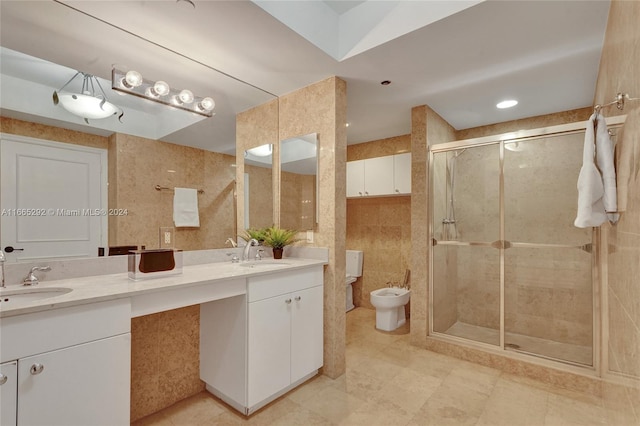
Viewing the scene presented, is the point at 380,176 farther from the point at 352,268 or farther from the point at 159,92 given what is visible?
the point at 159,92

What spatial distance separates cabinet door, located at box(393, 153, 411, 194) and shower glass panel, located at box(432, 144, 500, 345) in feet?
1.40

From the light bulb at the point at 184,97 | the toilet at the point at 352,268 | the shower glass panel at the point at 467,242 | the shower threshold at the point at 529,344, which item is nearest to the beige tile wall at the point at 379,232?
the toilet at the point at 352,268

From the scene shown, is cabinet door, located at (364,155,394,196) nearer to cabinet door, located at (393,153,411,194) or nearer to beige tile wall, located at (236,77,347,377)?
cabinet door, located at (393,153,411,194)

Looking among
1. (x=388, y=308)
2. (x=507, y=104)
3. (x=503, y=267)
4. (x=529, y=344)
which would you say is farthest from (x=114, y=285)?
(x=507, y=104)

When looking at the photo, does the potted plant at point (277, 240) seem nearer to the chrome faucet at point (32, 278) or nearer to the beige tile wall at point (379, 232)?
the chrome faucet at point (32, 278)

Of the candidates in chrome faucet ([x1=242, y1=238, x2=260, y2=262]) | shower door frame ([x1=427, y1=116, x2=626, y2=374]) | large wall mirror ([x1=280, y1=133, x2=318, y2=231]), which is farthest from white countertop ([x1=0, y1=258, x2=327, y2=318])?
shower door frame ([x1=427, y1=116, x2=626, y2=374])

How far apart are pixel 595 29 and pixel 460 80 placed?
31.9 inches

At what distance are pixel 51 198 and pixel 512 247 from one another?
3.44 metres

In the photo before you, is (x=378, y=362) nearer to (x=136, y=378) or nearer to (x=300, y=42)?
(x=136, y=378)

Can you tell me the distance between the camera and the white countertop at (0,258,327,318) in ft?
3.50

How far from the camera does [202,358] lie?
2.04 metres

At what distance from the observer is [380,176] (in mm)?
3604

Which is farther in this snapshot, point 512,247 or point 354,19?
point 512,247

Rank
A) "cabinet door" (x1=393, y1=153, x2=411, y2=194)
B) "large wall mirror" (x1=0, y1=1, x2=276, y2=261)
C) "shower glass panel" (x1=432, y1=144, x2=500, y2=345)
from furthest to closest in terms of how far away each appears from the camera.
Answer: "cabinet door" (x1=393, y1=153, x2=411, y2=194) < "shower glass panel" (x1=432, y1=144, x2=500, y2=345) < "large wall mirror" (x1=0, y1=1, x2=276, y2=261)
